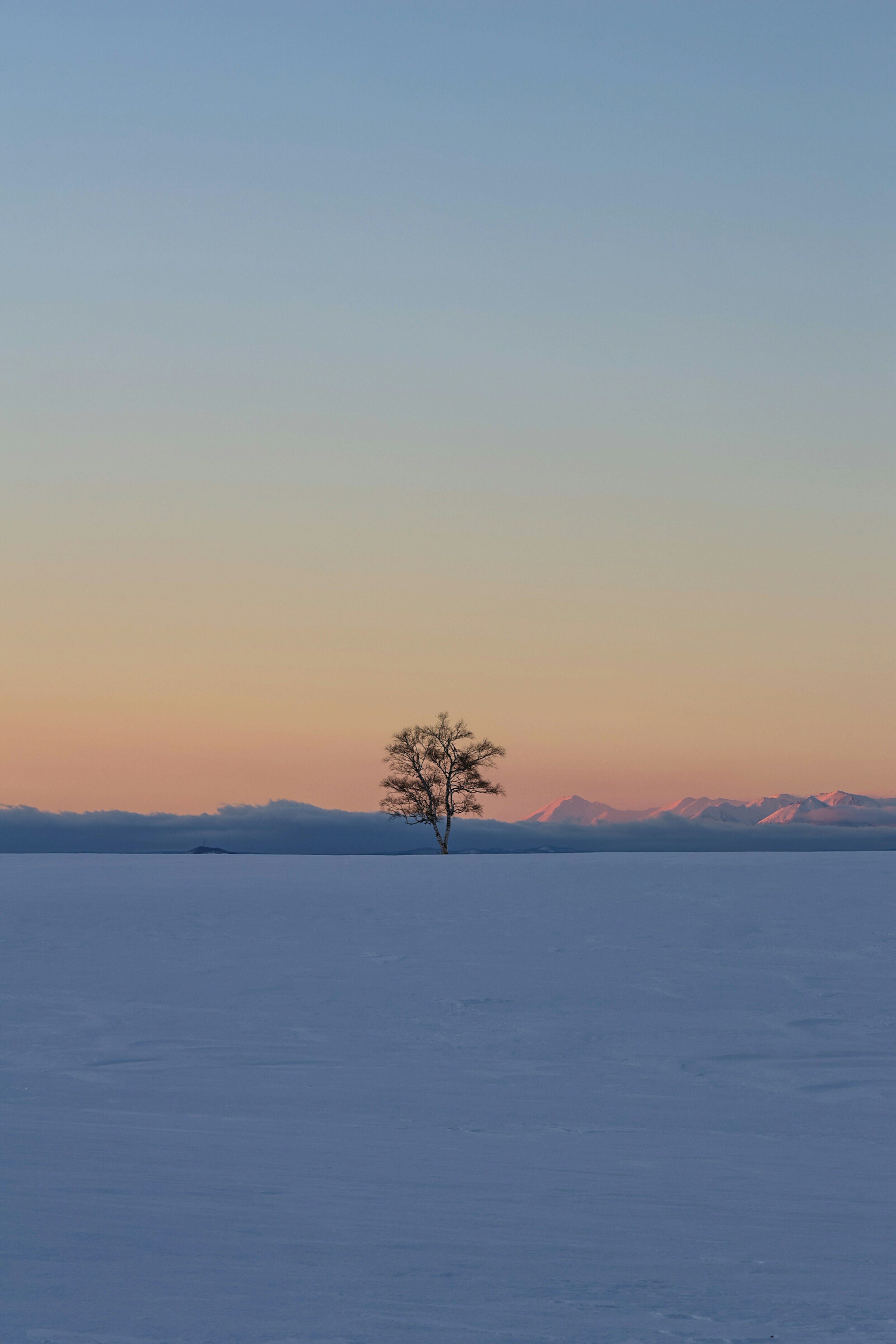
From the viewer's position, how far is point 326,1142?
9086 mm

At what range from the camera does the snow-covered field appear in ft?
18.8

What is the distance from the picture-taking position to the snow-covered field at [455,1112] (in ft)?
18.8

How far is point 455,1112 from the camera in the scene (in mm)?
10484

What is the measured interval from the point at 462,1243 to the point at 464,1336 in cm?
129

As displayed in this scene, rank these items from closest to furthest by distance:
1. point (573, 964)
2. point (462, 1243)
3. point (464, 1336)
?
1. point (464, 1336)
2. point (462, 1243)
3. point (573, 964)

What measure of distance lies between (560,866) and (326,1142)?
724 inches

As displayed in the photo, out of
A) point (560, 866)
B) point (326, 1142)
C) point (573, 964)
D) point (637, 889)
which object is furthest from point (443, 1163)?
point (560, 866)

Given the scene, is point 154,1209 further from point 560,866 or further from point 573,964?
point 560,866

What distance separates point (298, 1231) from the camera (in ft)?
21.9

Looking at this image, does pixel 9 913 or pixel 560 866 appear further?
pixel 560 866

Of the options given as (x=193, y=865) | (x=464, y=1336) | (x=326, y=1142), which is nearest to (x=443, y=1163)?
(x=326, y=1142)

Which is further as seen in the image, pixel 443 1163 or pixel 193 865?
pixel 193 865

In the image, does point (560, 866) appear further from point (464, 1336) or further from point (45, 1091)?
point (464, 1336)

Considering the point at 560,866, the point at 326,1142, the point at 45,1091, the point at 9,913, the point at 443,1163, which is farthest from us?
the point at 560,866
